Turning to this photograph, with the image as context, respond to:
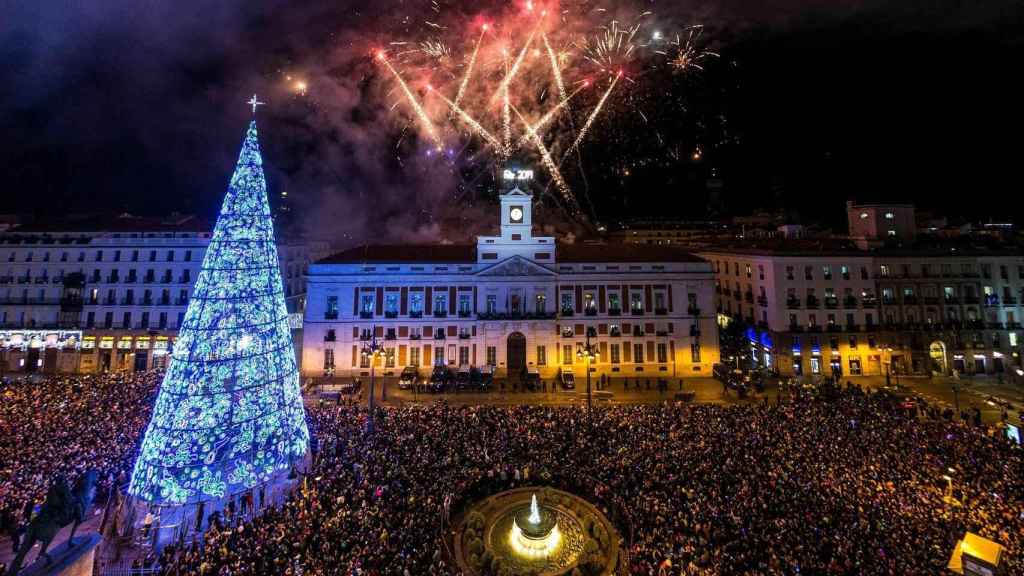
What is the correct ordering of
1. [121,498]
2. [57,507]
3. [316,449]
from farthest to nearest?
1. [316,449]
2. [121,498]
3. [57,507]

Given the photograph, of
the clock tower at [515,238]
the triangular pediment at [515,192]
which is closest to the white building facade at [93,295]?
the clock tower at [515,238]

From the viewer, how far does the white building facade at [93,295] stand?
128ft

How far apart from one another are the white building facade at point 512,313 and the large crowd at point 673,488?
15.5 meters

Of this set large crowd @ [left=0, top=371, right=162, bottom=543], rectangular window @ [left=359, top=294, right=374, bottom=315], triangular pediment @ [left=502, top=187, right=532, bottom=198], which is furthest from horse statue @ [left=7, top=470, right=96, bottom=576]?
triangular pediment @ [left=502, top=187, right=532, bottom=198]

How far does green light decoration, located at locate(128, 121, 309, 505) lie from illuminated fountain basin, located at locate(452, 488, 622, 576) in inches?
302

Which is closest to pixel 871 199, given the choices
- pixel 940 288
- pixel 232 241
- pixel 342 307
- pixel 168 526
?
pixel 940 288

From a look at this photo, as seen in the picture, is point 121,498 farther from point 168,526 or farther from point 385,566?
point 385,566

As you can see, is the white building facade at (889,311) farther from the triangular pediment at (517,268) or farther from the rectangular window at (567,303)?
the triangular pediment at (517,268)

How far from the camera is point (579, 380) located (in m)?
37.5

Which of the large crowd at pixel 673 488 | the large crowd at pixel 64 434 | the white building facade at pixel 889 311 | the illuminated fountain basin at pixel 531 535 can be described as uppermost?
the white building facade at pixel 889 311

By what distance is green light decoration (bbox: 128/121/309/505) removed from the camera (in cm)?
1428

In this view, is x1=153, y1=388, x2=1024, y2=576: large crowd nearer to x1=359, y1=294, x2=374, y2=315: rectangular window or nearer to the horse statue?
the horse statue

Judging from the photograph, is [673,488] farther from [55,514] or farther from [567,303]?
[567,303]

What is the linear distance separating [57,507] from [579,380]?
32705 millimetres
